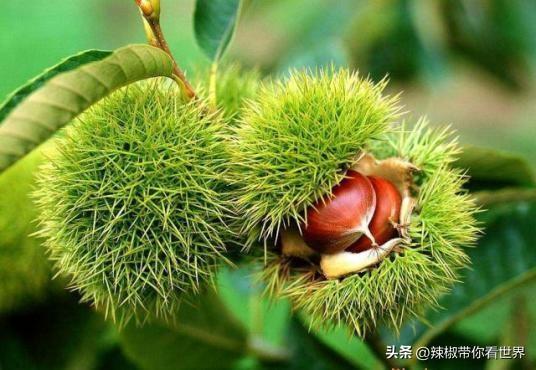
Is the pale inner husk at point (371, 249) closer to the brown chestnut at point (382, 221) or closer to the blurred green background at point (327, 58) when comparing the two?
the brown chestnut at point (382, 221)

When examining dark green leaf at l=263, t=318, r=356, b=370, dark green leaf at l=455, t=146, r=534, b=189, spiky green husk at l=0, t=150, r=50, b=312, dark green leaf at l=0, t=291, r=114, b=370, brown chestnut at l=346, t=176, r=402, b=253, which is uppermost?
dark green leaf at l=455, t=146, r=534, b=189

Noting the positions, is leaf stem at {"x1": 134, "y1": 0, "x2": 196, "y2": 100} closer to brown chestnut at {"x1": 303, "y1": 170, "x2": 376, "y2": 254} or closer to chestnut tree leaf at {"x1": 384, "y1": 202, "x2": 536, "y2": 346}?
brown chestnut at {"x1": 303, "y1": 170, "x2": 376, "y2": 254}

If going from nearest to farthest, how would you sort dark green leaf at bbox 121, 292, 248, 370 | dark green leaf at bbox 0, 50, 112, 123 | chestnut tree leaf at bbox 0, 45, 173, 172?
chestnut tree leaf at bbox 0, 45, 173, 172
dark green leaf at bbox 0, 50, 112, 123
dark green leaf at bbox 121, 292, 248, 370

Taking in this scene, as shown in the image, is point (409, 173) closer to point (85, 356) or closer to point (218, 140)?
point (218, 140)

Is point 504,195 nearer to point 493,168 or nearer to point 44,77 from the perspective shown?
point 493,168

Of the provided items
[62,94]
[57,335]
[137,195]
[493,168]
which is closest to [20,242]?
[57,335]

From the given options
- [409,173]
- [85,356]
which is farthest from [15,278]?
[409,173]

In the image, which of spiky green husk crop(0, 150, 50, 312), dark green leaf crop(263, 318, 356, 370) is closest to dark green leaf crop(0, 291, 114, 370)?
spiky green husk crop(0, 150, 50, 312)
